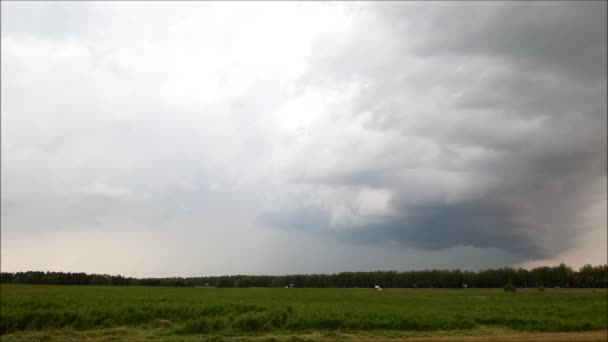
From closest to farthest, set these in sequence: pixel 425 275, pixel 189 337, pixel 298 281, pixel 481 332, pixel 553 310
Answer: pixel 189 337 < pixel 481 332 < pixel 553 310 < pixel 425 275 < pixel 298 281

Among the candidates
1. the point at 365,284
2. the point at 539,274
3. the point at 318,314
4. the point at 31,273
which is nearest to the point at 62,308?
the point at 318,314

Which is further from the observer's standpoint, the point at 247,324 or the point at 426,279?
the point at 426,279

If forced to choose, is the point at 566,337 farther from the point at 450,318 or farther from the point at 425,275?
the point at 425,275

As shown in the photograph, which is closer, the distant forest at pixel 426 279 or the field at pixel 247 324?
the field at pixel 247 324

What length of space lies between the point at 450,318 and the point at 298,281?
152 metres

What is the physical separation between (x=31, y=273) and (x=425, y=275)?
131 metres

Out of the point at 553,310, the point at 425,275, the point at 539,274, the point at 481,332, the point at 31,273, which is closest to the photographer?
the point at 481,332

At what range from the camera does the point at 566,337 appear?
24.7 meters

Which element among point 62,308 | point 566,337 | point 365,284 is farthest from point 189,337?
point 365,284

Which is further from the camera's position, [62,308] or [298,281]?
[298,281]

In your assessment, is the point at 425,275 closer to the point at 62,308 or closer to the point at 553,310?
the point at 553,310

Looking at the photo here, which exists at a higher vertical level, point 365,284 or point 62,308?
point 62,308

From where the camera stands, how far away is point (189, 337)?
78.6 ft

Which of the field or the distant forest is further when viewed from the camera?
the distant forest
